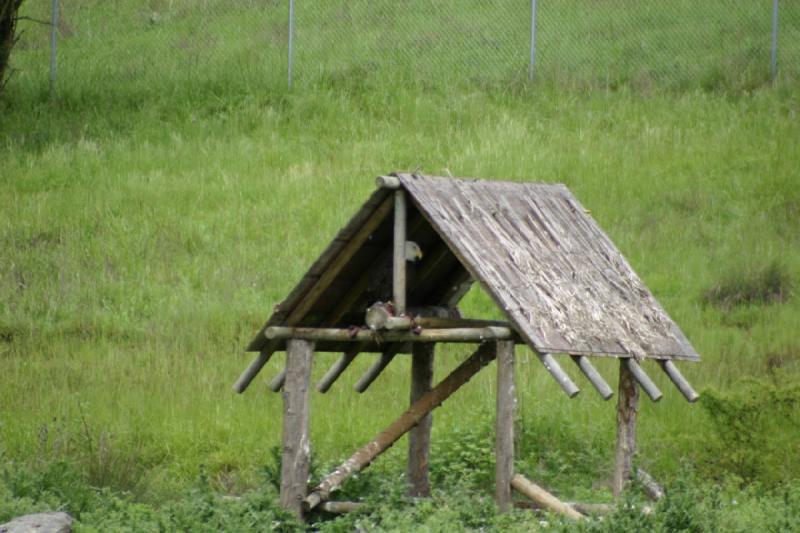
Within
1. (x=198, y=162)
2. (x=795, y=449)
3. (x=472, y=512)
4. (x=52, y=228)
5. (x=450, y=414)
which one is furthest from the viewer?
(x=198, y=162)

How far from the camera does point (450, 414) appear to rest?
13328 mm

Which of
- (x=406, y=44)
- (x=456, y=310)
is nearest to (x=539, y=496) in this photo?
(x=456, y=310)

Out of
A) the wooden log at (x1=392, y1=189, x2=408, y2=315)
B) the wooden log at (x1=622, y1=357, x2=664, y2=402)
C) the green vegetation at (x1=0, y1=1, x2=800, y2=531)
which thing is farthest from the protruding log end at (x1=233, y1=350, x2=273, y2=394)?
the wooden log at (x1=622, y1=357, x2=664, y2=402)

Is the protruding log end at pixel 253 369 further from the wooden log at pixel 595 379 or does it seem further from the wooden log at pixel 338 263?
the wooden log at pixel 595 379

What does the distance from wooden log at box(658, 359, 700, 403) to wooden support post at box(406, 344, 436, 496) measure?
1.85 meters

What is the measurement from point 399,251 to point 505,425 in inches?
52.4

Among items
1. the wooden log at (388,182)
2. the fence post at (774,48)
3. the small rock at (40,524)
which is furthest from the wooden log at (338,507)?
the fence post at (774,48)

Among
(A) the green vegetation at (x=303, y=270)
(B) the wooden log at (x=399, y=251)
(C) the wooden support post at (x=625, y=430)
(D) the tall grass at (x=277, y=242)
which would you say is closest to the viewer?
(B) the wooden log at (x=399, y=251)

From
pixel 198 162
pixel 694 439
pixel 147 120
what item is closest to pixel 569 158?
pixel 198 162

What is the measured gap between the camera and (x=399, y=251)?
9.37 m

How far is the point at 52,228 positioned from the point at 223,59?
291 inches

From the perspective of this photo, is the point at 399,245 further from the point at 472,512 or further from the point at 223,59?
the point at 223,59

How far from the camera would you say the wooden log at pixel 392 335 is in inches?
362

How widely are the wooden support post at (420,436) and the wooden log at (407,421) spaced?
78 centimetres
